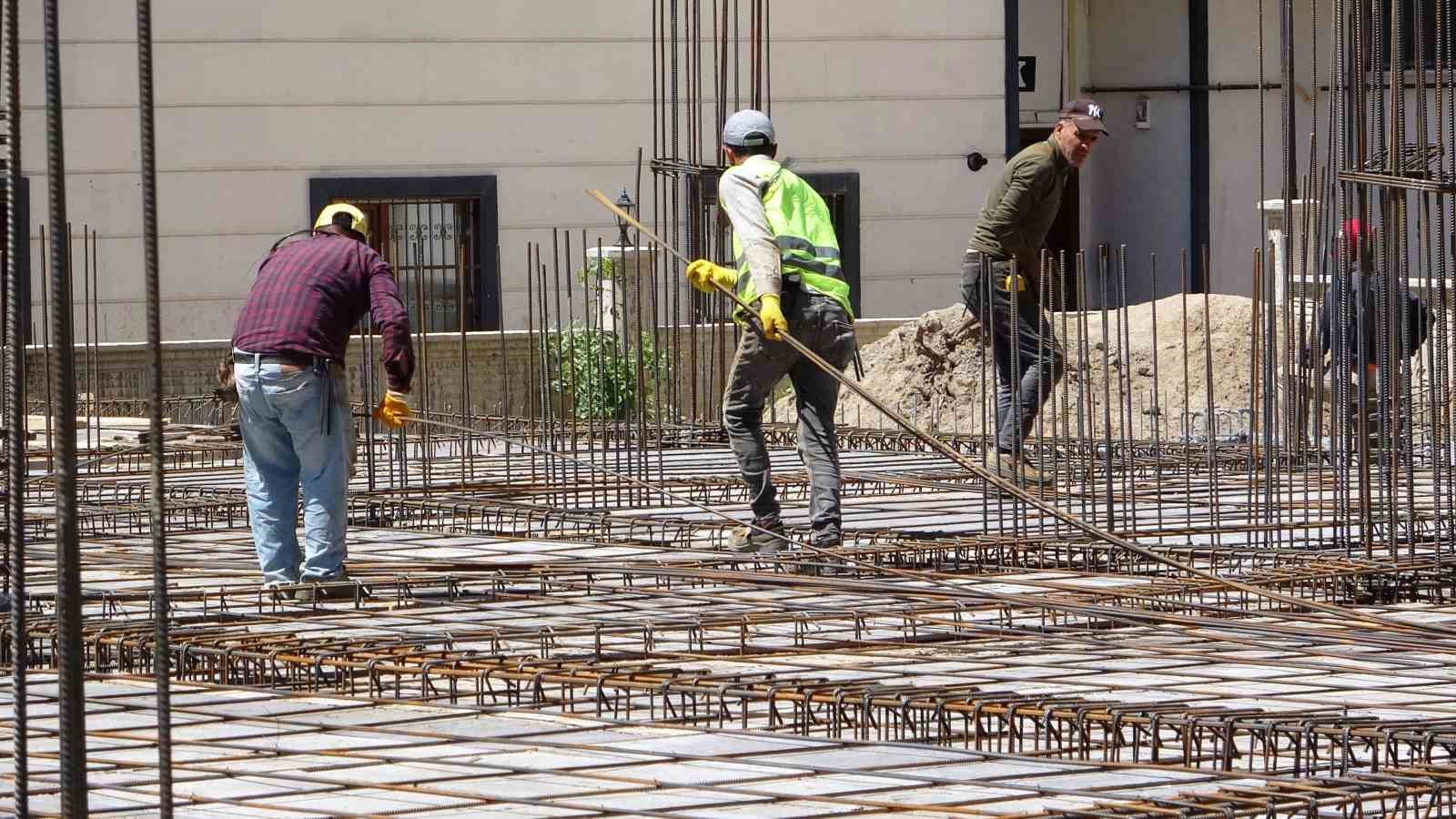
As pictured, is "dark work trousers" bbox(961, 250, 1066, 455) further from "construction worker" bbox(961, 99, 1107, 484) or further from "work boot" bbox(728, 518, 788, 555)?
"work boot" bbox(728, 518, 788, 555)

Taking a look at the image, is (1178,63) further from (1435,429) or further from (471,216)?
(1435,429)

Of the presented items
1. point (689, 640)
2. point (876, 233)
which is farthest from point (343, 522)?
point (876, 233)

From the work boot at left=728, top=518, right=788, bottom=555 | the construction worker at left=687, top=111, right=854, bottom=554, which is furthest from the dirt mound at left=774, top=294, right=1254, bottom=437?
the construction worker at left=687, top=111, right=854, bottom=554

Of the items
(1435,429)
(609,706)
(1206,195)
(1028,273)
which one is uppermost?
(1206,195)

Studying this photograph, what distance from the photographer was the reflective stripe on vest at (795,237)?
7.41 m

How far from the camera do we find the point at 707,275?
7.61 meters

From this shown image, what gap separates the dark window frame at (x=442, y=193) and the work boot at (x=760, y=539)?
10.3 m

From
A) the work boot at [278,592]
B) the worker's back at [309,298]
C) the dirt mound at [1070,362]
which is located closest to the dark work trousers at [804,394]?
the worker's back at [309,298]

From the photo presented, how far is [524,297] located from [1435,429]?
39.3 ft

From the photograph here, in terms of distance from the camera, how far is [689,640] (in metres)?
6.07

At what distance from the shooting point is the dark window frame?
58.6 ft

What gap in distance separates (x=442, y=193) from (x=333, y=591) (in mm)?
11461

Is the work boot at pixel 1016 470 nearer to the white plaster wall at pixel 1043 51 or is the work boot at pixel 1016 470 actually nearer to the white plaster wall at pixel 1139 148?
the white plaster wall at pixel 1043 51

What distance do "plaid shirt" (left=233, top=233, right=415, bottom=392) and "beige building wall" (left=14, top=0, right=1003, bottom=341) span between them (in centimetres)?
1066
